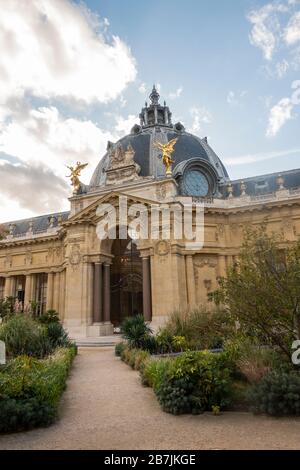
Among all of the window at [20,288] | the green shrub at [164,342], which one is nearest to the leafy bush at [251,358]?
the green shrub at [164,342]

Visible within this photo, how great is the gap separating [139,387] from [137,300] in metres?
26.3

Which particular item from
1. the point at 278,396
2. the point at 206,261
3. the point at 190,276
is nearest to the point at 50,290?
the point at 190,276

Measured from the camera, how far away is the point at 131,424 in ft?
23.2

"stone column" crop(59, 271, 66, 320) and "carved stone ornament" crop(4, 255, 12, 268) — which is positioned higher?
"carved stone ornament" crop(4, 255, 12, 268)

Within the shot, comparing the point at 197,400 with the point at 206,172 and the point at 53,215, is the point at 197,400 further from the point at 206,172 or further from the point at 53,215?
the point at 53,215

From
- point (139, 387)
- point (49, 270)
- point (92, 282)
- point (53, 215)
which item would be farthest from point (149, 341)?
point (53, 215)

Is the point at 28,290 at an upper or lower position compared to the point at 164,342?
upper

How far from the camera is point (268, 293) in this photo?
8.99 m

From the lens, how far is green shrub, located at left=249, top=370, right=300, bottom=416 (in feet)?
23.4

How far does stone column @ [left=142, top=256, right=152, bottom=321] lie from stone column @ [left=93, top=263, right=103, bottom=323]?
15.0 feet

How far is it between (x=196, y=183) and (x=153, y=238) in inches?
347

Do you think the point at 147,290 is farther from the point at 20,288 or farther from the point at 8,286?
the point at 8,286

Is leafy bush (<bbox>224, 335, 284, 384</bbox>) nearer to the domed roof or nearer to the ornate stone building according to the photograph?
the ornate stone building

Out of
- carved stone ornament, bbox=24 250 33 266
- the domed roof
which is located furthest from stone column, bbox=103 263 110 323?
carved stone ornament, bbox=24 250 33 266
